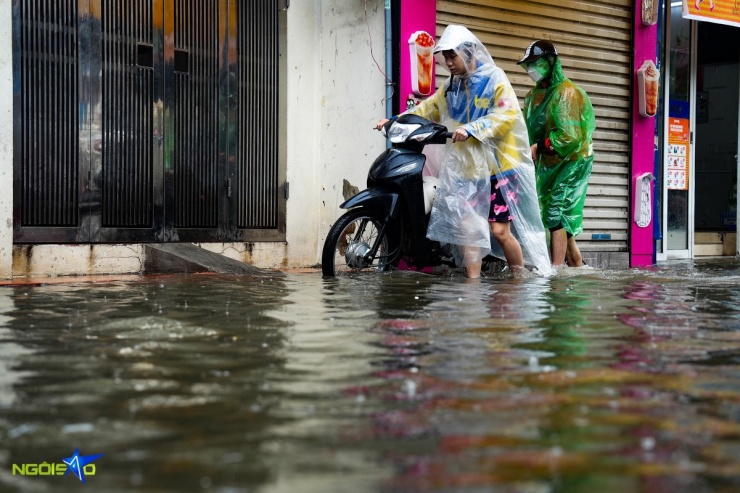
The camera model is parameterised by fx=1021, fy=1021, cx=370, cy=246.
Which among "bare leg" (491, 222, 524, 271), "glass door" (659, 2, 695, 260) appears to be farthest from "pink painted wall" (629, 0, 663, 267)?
"bare leg" (491, 222, 524, 271)

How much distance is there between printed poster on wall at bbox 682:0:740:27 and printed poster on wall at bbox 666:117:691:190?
1.58 m

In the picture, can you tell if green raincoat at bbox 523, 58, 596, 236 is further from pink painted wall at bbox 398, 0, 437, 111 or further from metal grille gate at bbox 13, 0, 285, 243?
metal grille gate at bbox 13, 0, 285, 243

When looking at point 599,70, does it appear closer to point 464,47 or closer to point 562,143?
point 562,143

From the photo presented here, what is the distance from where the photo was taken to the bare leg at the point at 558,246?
8953 mm

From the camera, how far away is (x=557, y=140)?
879cm

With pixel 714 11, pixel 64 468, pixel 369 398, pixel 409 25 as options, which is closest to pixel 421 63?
pixel 409 25

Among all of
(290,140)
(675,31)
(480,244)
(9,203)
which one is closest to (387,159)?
(480,244)

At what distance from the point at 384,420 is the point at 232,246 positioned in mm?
7143

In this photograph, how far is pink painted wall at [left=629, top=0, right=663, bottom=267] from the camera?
12.4 m

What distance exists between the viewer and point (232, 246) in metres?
9.36

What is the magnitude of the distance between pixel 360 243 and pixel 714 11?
7.62 metres

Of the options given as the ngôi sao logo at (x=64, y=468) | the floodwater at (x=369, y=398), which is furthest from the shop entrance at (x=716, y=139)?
the ngôi sao logo at (x=64, y=468)

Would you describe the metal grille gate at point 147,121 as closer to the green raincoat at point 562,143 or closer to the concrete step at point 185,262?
the concrete step at point 185,262

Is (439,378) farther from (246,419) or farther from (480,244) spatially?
(480,244)
